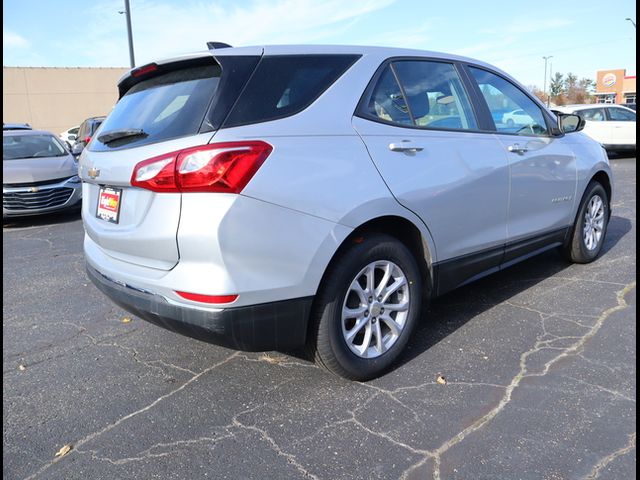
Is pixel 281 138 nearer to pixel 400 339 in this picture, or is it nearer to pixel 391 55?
pixel 391 55

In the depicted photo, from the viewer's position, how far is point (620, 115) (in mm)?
15578

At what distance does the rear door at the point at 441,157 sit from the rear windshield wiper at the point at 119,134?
115 cm

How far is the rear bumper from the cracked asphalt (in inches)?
17.1

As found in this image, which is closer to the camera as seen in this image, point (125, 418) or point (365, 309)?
point (125, 418)

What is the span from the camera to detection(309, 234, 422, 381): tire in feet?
8.98

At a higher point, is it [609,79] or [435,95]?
[609,79]

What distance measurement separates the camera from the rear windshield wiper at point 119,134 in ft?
9.18

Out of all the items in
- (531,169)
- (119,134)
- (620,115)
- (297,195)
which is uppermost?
(119,134)

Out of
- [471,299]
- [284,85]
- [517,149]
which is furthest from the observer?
[471,299]

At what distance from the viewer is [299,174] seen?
2.53 metres

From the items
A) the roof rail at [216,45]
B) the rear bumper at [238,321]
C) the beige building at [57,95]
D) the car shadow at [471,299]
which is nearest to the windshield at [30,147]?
the roof rail at [216,45]

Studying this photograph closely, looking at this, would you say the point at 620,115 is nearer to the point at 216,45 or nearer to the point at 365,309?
the point at 365,309

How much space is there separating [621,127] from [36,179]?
15168 mm

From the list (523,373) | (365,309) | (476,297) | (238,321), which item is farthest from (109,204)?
(476,297)
